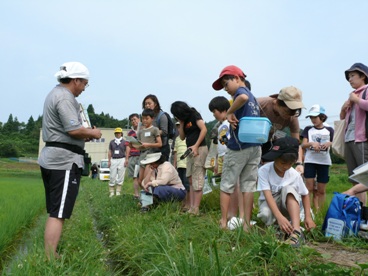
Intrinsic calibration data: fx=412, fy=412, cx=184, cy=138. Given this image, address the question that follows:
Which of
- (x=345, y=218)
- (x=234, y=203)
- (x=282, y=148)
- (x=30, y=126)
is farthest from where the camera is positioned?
(x=30, y=126)

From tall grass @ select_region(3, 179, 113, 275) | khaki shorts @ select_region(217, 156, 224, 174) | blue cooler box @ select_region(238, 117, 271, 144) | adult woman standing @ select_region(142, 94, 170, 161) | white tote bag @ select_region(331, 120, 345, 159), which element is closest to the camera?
tall grass @ select_region(3, 179, 113, 275)

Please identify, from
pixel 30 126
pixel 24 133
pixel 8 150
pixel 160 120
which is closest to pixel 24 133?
pixel 24 133

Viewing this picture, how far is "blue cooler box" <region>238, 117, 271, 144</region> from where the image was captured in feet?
11.4

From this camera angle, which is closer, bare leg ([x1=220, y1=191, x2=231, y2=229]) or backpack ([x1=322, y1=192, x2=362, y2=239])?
backpack ([x1=322, y1=192, x2=362, y2=239])

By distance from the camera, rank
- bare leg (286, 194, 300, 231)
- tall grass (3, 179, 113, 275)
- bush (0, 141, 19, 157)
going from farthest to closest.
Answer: bush (0, 141, 19, 157) → bare leg (286, 194, 300, 231) → tall grass (3, 179, 113, 275)

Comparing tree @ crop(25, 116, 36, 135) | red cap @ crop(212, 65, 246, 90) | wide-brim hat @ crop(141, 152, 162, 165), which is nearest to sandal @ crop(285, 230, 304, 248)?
red cap @ crop(212, 65, 246, 90)

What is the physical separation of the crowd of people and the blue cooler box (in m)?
0.13

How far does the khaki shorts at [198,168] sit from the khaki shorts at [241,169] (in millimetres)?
1041

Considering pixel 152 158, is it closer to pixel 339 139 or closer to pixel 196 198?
pixel 196 198

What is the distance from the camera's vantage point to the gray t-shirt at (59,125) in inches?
122

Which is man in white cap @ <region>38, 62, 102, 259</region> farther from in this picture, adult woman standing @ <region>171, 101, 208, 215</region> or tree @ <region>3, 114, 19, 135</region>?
tree @ <region>3, 114, 19, 135</region>

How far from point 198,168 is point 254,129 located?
60.0 inches

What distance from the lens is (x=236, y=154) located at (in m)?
3.74

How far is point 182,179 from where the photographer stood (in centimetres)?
586
